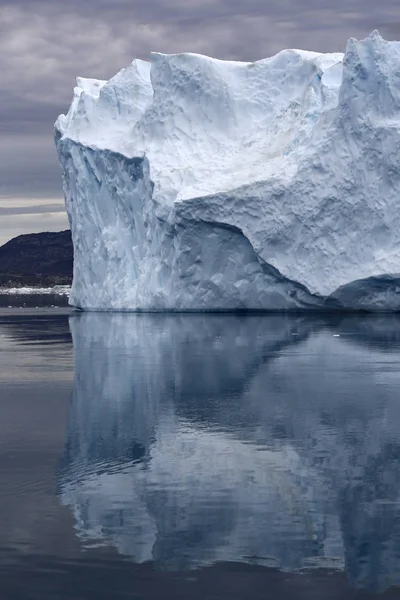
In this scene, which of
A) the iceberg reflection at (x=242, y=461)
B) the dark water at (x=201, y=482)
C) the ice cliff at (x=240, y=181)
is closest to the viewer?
the dark water at (x=201, y=482)

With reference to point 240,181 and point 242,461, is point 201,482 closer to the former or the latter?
point 242,461

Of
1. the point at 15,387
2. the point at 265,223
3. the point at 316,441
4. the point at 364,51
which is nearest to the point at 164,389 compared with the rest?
the point at 15,387

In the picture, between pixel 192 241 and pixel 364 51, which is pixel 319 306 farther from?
pixel 364 51

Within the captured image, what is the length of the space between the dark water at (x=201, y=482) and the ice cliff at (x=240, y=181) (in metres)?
14.2

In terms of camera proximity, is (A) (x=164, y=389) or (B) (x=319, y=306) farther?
(B) (x=319, y=306)

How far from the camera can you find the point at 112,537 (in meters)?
6.29

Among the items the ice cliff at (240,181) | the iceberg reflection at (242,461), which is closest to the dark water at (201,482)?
the iceberg reflection at (242,461)

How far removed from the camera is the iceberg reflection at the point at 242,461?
6.16 metres

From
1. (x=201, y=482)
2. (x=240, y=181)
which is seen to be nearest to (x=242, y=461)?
(x=201, y=482)

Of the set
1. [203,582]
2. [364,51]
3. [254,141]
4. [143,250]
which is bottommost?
[203,582]

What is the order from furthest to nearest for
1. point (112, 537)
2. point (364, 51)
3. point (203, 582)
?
point (364, 51) → point (112, 537) → point (203, 582)

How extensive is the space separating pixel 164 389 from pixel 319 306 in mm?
18701

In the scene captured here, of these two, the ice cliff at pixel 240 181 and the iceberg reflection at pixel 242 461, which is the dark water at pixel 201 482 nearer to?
the iceberg reflection at pixel 242 461

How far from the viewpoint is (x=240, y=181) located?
31.1 m
